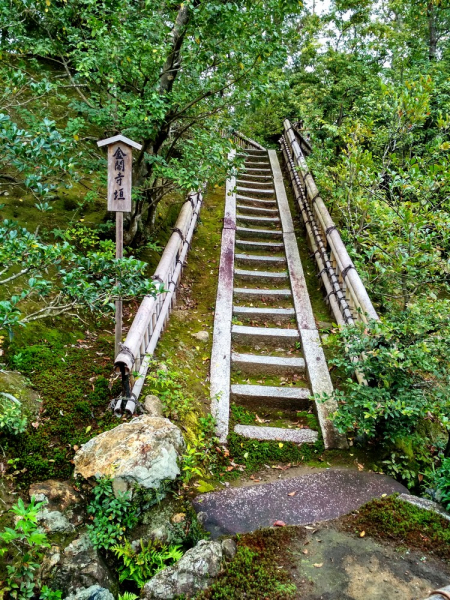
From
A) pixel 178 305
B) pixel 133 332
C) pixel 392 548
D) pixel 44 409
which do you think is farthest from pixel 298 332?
pixel 44 409

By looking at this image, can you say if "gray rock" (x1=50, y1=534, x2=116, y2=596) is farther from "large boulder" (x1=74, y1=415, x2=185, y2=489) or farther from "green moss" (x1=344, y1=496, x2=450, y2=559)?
"green moss" (x1=344, y1=496, x2=450, y2=559)

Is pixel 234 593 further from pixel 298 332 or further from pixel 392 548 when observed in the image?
pixel 298 332

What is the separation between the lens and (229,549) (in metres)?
3.04

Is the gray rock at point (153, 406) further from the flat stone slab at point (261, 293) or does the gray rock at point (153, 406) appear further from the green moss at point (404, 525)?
the flat stone slab at point (261, 293)

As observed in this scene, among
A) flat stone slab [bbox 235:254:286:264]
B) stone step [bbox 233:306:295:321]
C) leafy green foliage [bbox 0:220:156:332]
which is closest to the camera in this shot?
leafy green foliage [bbox 0:220:156:332]

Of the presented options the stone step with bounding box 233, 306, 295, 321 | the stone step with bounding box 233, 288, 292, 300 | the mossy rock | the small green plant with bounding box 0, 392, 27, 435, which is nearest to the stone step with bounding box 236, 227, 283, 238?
the stone step with bounding box 233, 288, 292, 300

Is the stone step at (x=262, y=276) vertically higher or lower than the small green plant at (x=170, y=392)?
higher

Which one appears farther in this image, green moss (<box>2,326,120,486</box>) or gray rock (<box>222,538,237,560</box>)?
green moss (<box>2,326,120,486</box>)

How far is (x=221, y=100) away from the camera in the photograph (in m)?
5.68

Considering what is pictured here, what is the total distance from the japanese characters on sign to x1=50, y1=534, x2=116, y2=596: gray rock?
2879mm

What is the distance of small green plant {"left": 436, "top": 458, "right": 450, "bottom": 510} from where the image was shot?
3.63 m

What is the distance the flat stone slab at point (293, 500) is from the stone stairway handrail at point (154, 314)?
53.6 inches

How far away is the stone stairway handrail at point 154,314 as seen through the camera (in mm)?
3891

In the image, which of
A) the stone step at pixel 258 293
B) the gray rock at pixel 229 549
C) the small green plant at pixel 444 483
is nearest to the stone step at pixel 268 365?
the stone step at pixel 258 293
